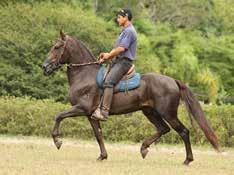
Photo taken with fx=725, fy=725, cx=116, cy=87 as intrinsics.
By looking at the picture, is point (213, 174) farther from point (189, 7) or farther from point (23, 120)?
point (189, 7)

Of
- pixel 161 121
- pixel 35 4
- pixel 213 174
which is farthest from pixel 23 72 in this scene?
pixel 213 174

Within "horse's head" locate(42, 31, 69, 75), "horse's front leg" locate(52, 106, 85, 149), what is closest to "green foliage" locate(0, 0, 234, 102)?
"horse's head" locate(42, 31, 69, 75)

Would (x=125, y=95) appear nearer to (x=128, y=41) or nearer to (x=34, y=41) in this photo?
(x=128, y=41)

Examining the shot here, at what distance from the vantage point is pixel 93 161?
47.2ft

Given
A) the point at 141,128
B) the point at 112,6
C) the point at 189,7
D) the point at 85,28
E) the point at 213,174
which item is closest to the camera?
the point at 213,174

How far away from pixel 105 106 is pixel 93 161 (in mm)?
1120

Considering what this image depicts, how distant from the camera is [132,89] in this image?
14.7 metres

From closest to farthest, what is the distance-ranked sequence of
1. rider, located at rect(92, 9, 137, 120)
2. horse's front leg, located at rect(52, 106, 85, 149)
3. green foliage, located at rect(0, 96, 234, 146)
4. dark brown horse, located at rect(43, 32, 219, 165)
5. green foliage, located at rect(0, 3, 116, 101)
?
horse's front leg, located at rect(52, 106, 85, 149) → rider, located at rect(92, 9, 137, 120) → dark brown horse, located at rect(43, 32, 219, 165) → green foliage, located at rect(0, 96, 234, 146) → green foliage, located at rect(0, 3, 116, 101)

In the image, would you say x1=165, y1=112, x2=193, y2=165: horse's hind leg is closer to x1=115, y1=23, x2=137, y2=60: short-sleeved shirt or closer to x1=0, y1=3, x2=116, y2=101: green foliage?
x1=115, y1=23, x2=137, y2=60: short-sleeved shirt

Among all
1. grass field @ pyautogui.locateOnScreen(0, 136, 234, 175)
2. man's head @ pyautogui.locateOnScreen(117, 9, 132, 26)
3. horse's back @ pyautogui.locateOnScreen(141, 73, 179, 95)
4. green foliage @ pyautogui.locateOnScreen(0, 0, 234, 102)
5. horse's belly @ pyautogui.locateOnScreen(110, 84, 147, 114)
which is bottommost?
green foliage @ pyautogui.locateOnScreen(0, 0, 234, 102)

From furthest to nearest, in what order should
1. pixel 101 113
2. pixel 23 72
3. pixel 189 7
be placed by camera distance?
pixel 189 7 < pixel 23 72 < pixel 101 113

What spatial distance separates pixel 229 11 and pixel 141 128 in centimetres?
2359

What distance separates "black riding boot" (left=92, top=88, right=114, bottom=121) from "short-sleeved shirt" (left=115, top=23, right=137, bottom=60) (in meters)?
0.78

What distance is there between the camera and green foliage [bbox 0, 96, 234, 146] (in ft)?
72.6
